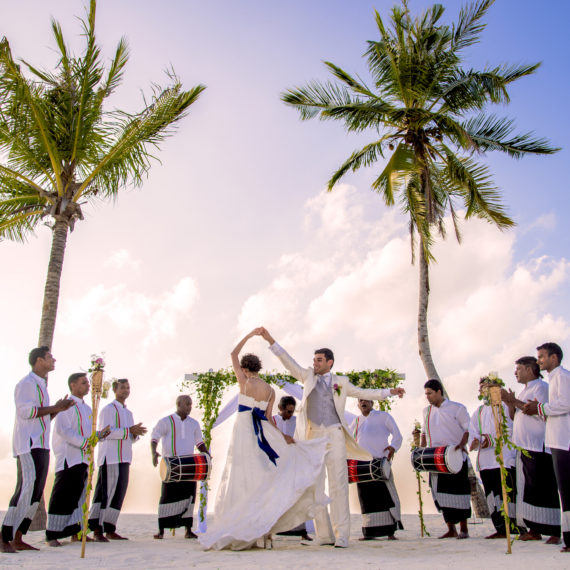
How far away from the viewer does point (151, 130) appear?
15.3 metres

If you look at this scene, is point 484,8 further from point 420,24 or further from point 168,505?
point 168,505

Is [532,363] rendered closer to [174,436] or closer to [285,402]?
[285,402]

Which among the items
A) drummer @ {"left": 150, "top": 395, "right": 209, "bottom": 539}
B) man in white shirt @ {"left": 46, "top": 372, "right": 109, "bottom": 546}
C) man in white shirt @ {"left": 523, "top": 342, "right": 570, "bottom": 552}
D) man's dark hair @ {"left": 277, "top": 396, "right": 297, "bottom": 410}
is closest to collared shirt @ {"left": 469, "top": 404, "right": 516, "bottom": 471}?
man in white shirt @ {"left": 523, "top": 342, "right": 570, "bottom": 552}

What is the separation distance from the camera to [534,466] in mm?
7680

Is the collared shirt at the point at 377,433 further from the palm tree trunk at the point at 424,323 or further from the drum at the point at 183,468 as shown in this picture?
the palm tree trunk at the point at 424,323

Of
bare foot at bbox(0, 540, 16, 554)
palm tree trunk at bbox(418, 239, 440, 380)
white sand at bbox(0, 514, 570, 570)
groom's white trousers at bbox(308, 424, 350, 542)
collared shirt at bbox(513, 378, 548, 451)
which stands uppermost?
palm tree trunk at bbox(418, 239, 440, 380)

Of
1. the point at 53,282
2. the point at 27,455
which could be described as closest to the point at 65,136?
the point at 53,282

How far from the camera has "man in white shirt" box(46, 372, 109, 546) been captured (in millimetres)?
8148

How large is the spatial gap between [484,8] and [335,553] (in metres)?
16.8

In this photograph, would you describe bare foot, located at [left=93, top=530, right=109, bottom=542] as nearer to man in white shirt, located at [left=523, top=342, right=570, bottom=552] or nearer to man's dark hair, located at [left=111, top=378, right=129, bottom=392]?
man's dark hair, located at [left=111, top=378, right=129, bottom=392]

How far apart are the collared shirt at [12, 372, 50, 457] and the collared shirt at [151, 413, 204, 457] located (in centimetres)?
265

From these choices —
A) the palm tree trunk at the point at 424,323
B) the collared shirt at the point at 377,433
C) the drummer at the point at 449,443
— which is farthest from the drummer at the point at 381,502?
the palm tree trunk at the point at 424,323

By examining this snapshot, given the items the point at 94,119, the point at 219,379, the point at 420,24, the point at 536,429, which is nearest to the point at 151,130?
the point at 94,119

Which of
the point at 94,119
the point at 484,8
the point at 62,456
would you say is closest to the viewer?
the point at 62,456
